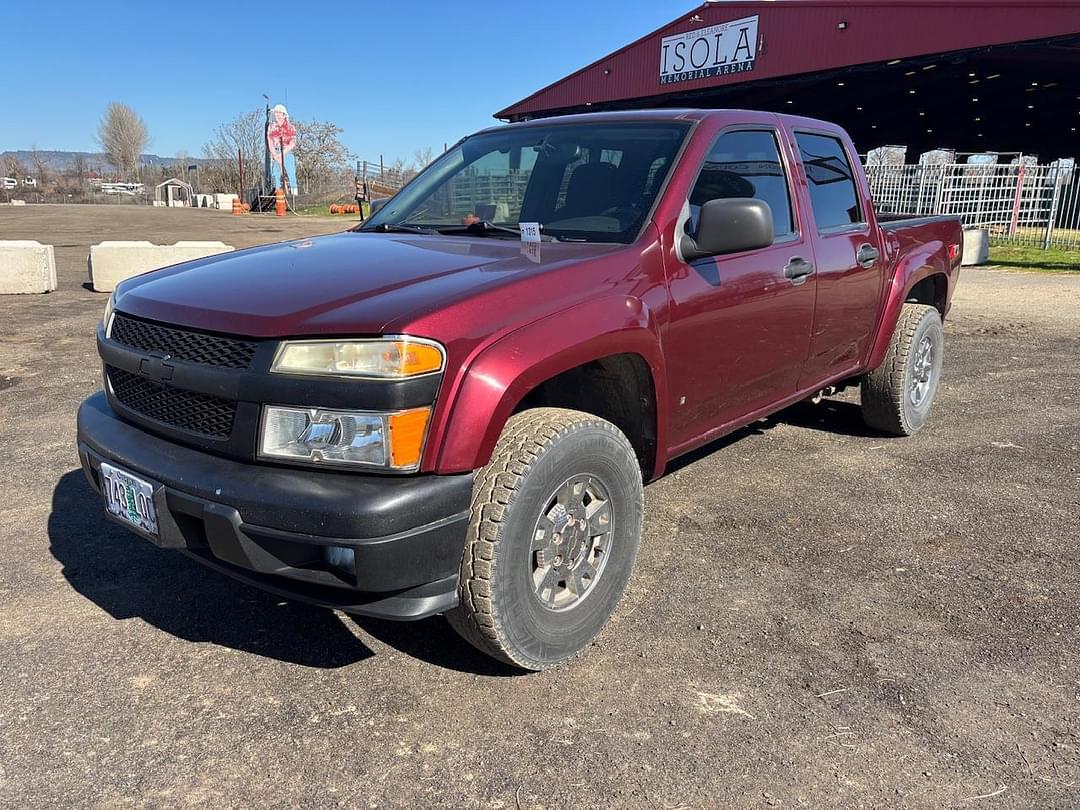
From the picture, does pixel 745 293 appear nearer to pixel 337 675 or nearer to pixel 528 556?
pixel 528 556

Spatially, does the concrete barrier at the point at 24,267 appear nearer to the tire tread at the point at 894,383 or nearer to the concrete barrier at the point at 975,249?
the tire tread at the point at 894,383

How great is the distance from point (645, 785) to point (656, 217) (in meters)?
1.92

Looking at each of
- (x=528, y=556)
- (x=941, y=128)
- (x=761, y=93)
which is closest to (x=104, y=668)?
(x=528, y=556)

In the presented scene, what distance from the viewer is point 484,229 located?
338 cm

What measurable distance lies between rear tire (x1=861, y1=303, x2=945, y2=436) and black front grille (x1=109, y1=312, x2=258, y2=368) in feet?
12.7

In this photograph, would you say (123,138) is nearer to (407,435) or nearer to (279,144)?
(279,144)

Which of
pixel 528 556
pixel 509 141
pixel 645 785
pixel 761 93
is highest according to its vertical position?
pixel 761 93

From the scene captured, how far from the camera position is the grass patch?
15.3 meters

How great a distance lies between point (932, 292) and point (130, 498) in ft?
16.8

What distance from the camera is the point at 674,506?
161 inches

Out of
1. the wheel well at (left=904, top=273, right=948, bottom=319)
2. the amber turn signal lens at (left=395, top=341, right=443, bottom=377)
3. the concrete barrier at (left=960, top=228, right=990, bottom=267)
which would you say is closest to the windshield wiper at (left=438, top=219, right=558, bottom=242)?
the amber turn signal lens at (left=395, top=341, right=443, bottom=377)

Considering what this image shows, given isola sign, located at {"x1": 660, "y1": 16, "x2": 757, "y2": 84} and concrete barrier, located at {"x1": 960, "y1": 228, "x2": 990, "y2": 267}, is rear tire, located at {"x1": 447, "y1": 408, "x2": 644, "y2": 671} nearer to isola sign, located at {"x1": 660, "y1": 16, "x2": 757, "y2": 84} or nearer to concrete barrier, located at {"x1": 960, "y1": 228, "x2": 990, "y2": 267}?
concrete barrier, located at {"x1": 960, "y1": 228, "x2": 990, "y2": 267}

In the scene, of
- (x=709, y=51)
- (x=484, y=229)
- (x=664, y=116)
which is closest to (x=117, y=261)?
(x=484, y=229)

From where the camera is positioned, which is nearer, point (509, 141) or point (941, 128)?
point (509, 141)
